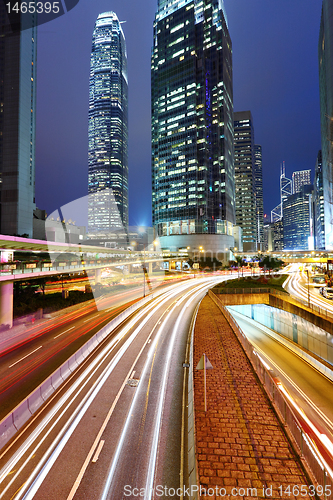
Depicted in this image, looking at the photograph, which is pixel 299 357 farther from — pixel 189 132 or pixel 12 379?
pixel 189 132

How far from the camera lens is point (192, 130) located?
11681 centimetres

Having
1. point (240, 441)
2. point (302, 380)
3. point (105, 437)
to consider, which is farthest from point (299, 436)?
Answer: point (302, 380)

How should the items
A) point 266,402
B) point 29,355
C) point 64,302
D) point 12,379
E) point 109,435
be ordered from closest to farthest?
point 109,435 < point 266,402 < point 12,379 < point 29,355 < point 64,302

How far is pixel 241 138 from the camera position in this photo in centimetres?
19675

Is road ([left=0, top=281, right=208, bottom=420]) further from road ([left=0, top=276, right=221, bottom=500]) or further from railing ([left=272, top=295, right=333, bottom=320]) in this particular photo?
railing ([left=272, top=295, right=333, bottom=320])

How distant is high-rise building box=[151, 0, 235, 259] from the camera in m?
116

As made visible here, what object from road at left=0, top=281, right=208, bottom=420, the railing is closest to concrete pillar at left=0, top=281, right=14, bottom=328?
road at left=0, top=281, right=208, bottom=420

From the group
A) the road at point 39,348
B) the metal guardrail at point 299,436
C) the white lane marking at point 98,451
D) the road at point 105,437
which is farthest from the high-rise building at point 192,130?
the white lane marking at point 98,451

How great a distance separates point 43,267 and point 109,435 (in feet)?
71.6

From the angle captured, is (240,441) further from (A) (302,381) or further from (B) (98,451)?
(A) (302,381)

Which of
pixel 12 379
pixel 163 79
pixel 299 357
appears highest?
pixel 163 79

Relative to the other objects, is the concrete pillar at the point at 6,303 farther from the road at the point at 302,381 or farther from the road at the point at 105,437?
the road at the point at 302,381

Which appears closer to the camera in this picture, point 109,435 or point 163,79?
point 109,435

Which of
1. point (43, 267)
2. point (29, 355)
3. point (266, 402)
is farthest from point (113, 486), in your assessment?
point (43, 267)
